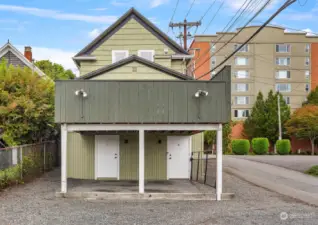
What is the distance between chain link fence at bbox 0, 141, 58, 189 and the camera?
41.1 feet

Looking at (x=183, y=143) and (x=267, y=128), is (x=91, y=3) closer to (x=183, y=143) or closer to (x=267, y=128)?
(x=183, y=143)

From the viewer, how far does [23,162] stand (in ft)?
46.1

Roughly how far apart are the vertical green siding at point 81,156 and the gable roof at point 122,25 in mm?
4030

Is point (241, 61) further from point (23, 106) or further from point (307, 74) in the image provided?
point (23, 106)

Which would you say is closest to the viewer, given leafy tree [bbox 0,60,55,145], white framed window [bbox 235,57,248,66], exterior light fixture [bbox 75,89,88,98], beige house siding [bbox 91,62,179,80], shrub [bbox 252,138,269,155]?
exterior light fixture [bbox 75,89,88,98]

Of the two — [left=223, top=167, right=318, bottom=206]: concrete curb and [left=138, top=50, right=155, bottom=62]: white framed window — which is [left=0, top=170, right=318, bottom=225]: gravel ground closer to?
[left=223, top=167, right=318, bottom=206]: concrete curb

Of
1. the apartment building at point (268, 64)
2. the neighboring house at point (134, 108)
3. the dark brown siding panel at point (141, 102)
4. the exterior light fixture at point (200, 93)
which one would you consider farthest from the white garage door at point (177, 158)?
the apartment building at point (268, 64)

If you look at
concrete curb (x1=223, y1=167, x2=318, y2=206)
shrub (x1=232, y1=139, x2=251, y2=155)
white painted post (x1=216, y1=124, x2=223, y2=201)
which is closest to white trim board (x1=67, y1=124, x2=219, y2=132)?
white painted post (x1=216, y1=124, x2=223, y2=201)

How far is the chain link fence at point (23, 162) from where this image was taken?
1253 cm

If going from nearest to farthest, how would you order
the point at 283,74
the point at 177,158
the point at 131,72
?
the point at 131,72 → the point at 177,158 → the point at 283,74

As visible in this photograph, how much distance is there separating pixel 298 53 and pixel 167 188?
4241 centimetres

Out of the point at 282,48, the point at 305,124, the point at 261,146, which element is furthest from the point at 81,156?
the point at 282,48

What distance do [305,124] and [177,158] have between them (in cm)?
2851

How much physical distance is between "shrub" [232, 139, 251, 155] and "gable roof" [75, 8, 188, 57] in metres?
22.6
